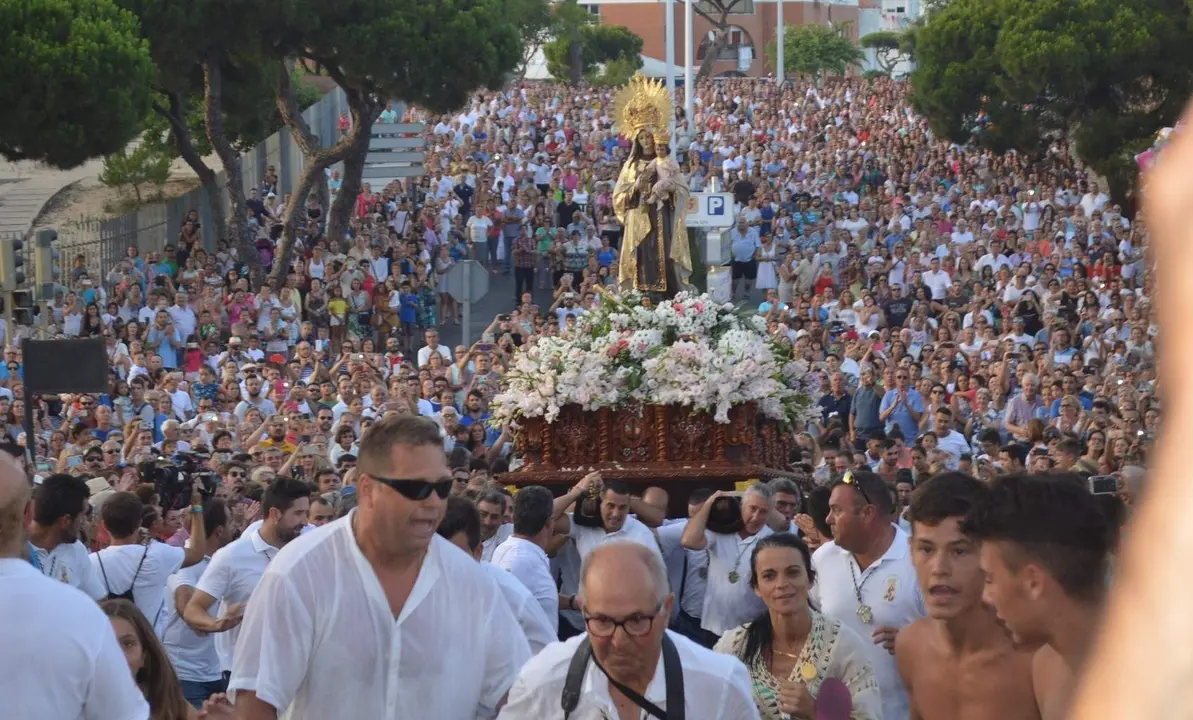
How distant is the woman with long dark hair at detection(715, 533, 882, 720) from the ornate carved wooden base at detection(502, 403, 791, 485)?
868 centimetres

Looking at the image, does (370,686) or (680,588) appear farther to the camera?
(680,588)

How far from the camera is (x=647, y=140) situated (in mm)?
17266

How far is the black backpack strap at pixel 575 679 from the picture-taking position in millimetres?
3961

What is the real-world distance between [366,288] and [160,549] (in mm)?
18743

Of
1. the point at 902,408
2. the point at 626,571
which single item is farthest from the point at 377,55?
the point at 626,571

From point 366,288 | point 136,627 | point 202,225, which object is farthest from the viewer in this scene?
point 202,225

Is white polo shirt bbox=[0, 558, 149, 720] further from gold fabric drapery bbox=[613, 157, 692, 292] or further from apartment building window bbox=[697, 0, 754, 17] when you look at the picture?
apartment building window bbox=[697, 0, 754, 17]

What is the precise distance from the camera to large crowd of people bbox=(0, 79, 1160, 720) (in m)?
3.99

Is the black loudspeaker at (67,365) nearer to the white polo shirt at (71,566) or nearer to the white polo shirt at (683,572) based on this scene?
the white polo shirt at (683,572)

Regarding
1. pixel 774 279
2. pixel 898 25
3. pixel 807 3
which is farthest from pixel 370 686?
pixel 898 25

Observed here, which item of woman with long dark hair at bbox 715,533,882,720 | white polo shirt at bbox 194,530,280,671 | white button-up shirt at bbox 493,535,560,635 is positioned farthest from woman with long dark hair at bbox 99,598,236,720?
white button-up shirt at bbox 493,535,560,635

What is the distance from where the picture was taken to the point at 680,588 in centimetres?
972

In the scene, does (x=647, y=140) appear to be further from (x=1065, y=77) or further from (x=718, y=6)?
(x=718, y=6)

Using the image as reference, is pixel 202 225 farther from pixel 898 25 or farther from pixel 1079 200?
pixel 898 25
